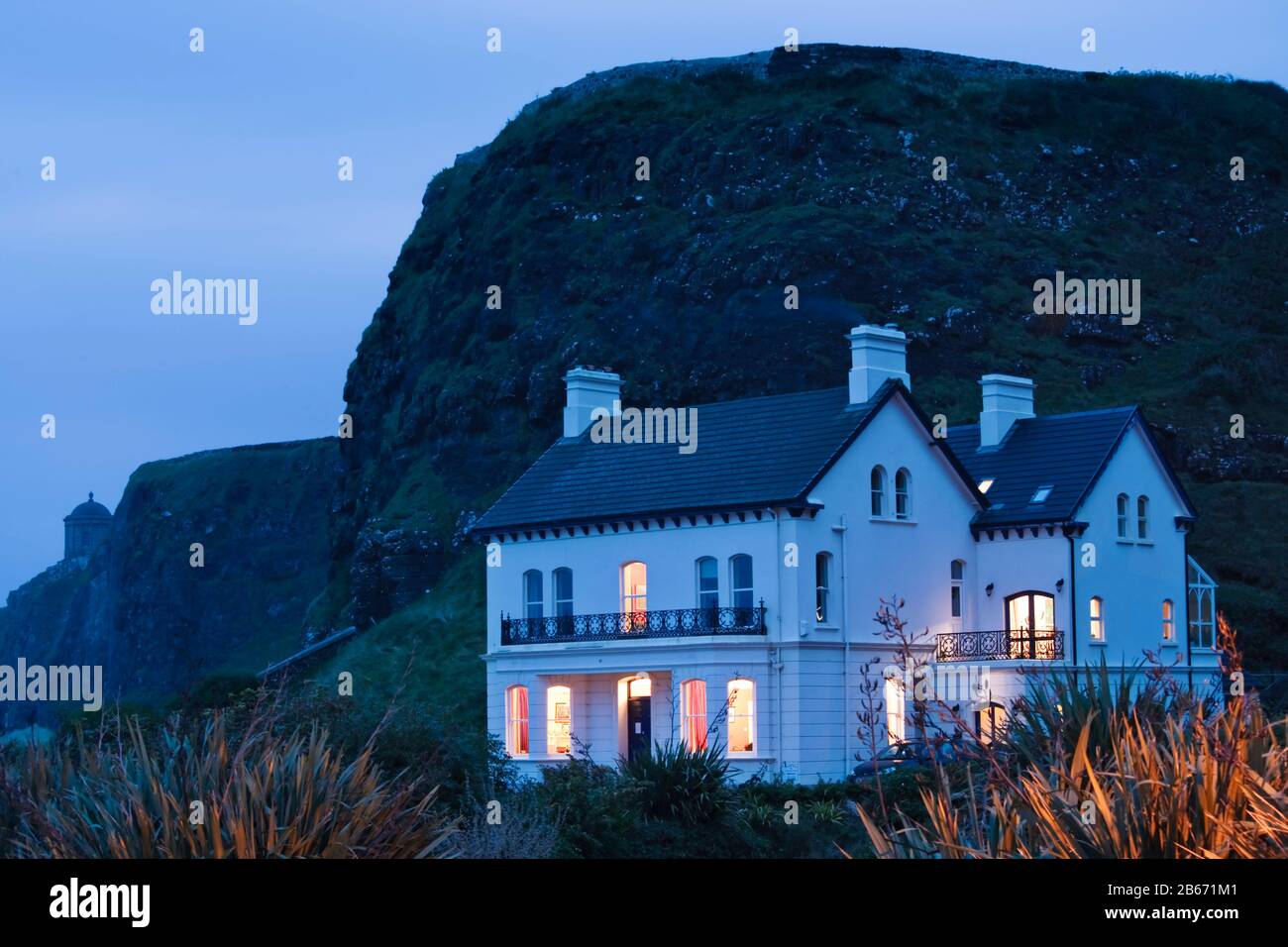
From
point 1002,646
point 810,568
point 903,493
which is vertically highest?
point 903,493

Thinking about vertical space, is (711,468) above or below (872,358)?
below

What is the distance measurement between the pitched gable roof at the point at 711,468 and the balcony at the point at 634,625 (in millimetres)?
2617

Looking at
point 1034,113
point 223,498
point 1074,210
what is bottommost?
point 223,498

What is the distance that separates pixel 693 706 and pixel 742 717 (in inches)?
61.3

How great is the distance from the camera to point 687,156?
372ft

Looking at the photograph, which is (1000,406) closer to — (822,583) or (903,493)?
(903,493)

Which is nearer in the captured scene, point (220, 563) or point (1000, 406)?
point (1000, 406)

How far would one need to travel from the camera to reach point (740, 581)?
4584 centimetres

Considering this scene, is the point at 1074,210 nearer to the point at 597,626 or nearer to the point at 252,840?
the point at 597,626

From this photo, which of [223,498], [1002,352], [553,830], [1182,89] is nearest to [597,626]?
[553,830]

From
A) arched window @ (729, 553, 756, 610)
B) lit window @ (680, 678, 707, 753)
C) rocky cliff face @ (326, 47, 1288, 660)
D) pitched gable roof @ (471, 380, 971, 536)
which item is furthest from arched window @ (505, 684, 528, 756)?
rocky cliff face @ (326, 47, 1288, 660)

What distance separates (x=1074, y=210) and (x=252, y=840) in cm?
10278

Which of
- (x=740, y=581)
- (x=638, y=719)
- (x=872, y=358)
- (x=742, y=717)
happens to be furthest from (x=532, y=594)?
(x=872, y=358)

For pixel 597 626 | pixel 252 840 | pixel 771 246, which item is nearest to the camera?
pixel 252 840
